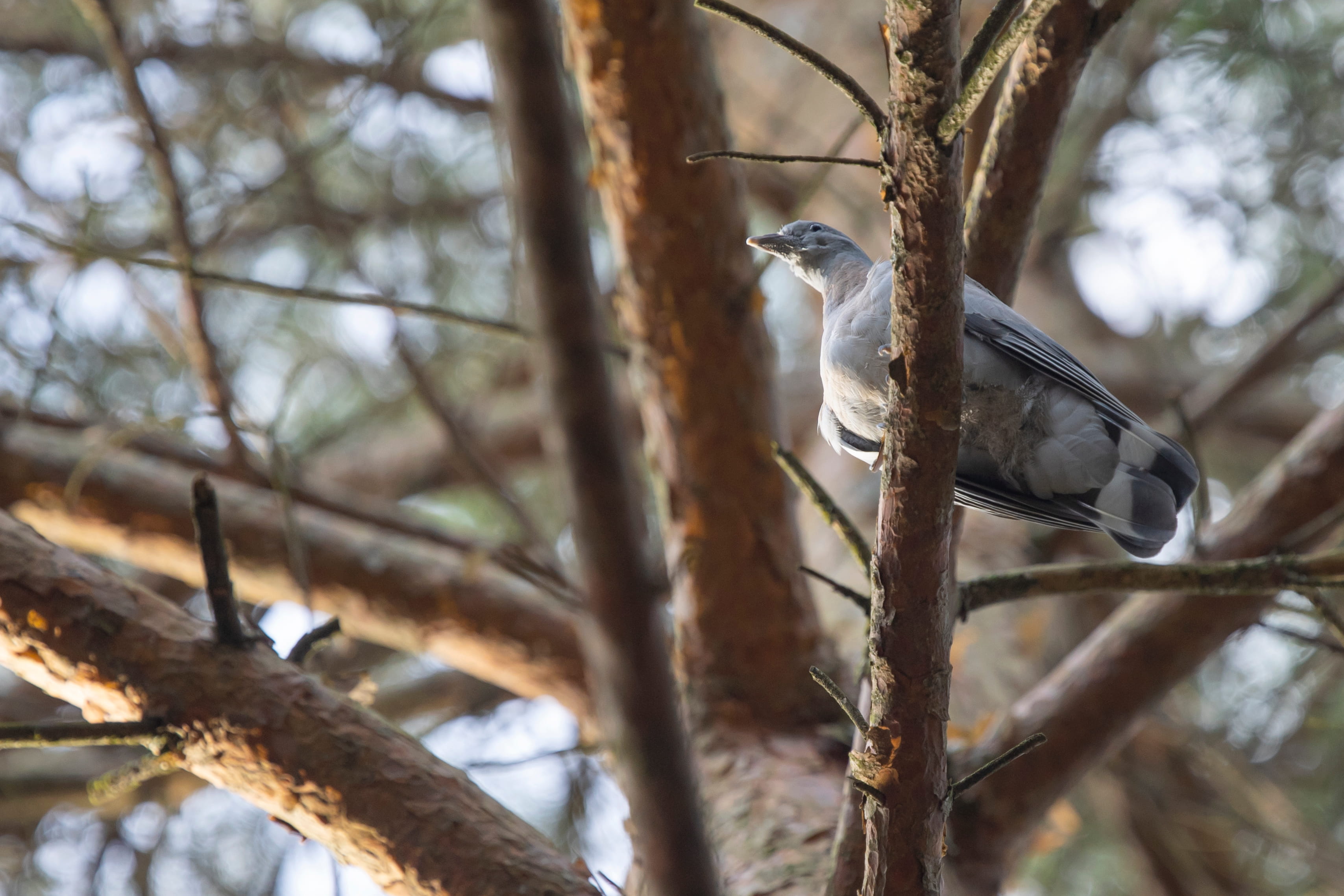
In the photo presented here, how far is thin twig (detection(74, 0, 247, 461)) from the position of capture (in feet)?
7.14

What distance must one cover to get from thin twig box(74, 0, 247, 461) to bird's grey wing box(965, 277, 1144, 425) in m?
1.63

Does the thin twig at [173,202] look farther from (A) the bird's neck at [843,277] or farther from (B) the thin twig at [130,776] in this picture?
(A) the bird's neck at [843,277]

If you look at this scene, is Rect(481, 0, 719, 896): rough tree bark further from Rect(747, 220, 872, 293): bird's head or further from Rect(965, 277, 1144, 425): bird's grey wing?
Rect(747, 220, 872, 293): bird's head

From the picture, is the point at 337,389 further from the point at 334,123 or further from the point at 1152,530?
the point at 1152,530

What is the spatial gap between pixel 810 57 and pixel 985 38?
0.18 m

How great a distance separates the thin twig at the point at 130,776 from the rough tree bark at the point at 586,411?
1.20 metres

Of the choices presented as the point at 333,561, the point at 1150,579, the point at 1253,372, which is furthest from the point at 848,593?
the point at 1253,372

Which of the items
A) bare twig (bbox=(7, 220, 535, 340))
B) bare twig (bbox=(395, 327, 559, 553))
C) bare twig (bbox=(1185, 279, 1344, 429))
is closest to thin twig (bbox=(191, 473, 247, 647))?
bare twig (bbox=(7, 220, 535, 340))

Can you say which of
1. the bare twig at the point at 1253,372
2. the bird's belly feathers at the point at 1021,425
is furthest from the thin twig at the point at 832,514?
the bare twig at the point at 1253,372

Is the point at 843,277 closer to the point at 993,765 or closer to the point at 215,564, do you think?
the point at 993,765

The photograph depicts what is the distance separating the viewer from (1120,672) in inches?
76.8

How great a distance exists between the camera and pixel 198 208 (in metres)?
3.02

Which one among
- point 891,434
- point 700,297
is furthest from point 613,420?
point 700,297

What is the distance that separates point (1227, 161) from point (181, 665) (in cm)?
470
